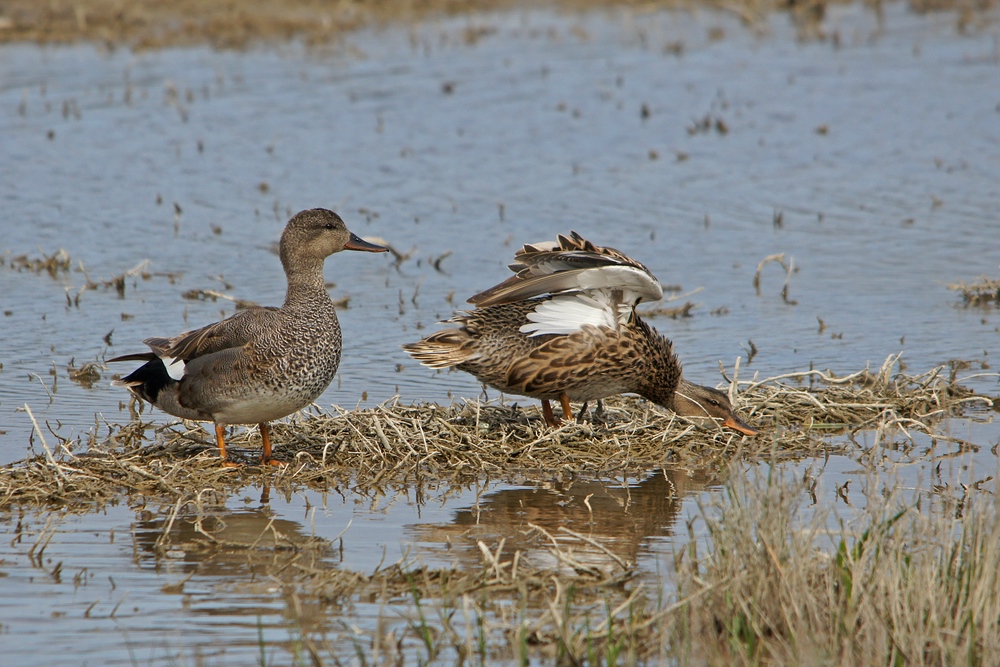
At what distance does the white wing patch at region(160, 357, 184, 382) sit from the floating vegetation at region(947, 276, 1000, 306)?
17.9 ft

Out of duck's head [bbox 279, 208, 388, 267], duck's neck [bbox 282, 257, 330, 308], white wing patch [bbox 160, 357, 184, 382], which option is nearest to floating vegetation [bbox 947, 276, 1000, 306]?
duck's head [bbox 279, 208, 388, 267]

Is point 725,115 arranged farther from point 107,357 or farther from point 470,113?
point 107,357

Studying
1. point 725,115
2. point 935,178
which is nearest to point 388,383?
point 935,178

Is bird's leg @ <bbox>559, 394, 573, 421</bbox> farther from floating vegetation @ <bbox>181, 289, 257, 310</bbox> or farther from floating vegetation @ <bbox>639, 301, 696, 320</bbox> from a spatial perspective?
floating vegetation @ <bbox>181, 289, 257, 310</bbox>

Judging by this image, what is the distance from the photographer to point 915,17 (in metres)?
21.5

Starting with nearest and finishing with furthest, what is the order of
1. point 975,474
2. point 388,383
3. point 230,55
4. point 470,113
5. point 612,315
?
point 975,474
point 612,315
point 388,383
point 470,113
point 230,55

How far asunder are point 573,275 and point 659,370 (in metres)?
0.75

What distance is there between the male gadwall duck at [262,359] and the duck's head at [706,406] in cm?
184

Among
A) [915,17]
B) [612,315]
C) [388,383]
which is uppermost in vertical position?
[915,17]

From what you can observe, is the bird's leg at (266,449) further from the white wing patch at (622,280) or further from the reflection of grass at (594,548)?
the white wing patch at (622,280)

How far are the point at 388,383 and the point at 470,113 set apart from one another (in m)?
7.77

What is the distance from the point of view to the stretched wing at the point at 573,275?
6379 millimetres

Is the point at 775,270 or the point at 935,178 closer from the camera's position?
the point at 775,270

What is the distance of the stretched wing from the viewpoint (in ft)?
20.9
